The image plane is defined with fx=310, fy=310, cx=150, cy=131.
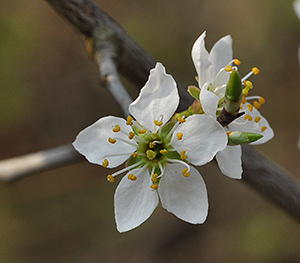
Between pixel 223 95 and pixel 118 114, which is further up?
pixel 223 95

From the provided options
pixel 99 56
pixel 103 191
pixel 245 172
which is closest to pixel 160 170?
pixel 245 172

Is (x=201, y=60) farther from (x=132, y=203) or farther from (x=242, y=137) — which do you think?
(x=132, y=203)

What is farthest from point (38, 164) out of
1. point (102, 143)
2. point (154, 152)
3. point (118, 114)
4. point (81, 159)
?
point (118, 114)

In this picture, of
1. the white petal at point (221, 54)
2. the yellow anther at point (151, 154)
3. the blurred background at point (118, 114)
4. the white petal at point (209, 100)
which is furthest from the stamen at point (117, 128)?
the blurred background at point (118, 114)

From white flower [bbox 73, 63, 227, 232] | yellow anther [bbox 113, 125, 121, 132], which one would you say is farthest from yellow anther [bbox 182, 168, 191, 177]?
yellow anther [bbox 113, 125, 121, 132]

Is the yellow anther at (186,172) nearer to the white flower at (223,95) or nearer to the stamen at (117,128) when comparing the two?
the white flower at (223,95)

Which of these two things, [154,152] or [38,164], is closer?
[154,152]
